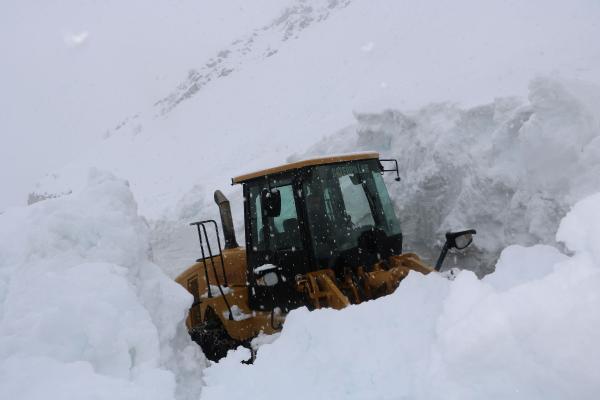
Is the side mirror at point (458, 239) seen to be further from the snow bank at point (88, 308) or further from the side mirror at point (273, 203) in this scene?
the snow bank at point (88, 308)

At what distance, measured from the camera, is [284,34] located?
138 feet

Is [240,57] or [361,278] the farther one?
[240,57]

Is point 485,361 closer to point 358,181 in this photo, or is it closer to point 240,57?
point 358,181

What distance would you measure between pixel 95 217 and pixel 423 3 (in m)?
26.0

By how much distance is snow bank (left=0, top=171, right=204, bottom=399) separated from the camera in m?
2.28

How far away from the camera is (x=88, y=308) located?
→ 2.56m

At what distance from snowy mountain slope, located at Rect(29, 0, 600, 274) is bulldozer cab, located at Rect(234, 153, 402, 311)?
9.73 feet

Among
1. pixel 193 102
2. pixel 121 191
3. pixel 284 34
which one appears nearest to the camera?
pixel 121 191

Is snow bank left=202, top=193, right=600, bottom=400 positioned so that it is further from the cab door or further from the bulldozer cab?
the cab door

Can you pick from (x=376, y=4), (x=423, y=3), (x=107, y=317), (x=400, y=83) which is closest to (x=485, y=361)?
(x=107, y=317)

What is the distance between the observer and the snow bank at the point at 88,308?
2279 mm

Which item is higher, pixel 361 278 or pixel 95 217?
pixel 95 217

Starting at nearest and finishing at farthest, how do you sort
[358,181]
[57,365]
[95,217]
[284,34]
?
[57,365]
[95,217]
[358,181]
[284,34]

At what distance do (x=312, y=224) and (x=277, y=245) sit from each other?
51 cm
